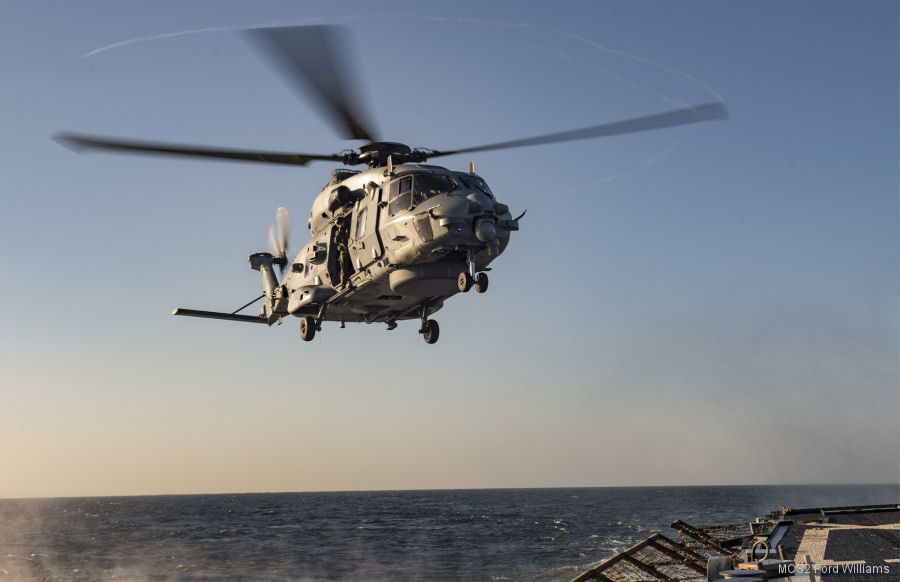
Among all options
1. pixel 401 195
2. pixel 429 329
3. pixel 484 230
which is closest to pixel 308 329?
pixel 429 329

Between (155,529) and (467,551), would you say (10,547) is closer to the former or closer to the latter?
(155,529)

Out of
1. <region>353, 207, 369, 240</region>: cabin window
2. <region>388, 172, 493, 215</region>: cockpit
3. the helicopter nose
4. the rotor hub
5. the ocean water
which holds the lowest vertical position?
the ocean water

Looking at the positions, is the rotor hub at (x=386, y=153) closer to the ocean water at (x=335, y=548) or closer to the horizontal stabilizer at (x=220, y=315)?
the horizontal stabilizer at (x=220, y=315)

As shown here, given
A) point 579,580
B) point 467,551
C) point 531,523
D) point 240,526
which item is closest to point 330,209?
point 579,580

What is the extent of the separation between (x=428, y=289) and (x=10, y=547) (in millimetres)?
82848

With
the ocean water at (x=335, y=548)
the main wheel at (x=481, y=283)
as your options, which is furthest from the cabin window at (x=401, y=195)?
the ocean water at (x=335, y=548)

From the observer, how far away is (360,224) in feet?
74.6

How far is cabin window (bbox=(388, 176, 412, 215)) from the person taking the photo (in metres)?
21.1

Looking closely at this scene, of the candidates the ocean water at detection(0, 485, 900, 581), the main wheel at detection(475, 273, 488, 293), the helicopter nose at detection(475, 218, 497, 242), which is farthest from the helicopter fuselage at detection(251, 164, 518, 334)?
the ocean water at detection(0, 485, 900, 581)

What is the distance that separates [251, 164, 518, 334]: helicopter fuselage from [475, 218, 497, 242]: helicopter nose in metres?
0.02

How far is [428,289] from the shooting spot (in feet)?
70.9

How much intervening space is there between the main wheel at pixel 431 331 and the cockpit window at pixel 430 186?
4404mm

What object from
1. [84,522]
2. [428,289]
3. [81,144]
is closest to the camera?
[81,144]

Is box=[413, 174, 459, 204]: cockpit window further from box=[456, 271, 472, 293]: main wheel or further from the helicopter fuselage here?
box=[456, 271, 472, 293]: main wheel
